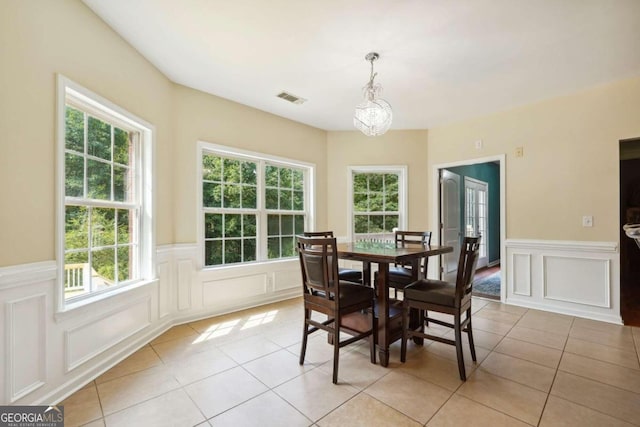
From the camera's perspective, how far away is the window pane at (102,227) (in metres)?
2.23

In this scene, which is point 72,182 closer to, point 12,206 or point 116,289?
point 12,206

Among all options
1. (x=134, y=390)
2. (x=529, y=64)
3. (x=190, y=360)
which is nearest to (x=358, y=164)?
(x=529, y=64)

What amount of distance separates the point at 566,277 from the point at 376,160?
9.80 feet

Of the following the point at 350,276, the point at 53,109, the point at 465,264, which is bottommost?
the point at 350,276

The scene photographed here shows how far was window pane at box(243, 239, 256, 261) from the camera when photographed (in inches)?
148

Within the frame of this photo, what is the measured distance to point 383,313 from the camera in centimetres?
226

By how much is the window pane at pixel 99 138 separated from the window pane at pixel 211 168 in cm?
109

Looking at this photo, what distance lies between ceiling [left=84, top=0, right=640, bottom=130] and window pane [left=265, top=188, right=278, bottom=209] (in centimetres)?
126

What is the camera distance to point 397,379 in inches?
79.7

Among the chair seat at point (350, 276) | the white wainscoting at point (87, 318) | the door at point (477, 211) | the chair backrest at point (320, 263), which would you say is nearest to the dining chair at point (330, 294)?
the chair backrest at point (320, 263)

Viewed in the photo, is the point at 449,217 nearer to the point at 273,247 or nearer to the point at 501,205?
the point at 501,205

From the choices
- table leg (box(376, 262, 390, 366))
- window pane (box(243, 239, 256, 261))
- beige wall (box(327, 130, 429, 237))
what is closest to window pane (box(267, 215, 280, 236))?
window pane (box(243, 239, 256, 261))

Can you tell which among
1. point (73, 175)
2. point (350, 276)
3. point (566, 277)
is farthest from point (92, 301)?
point (566, 277)

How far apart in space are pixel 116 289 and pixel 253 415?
1646 millimetres
